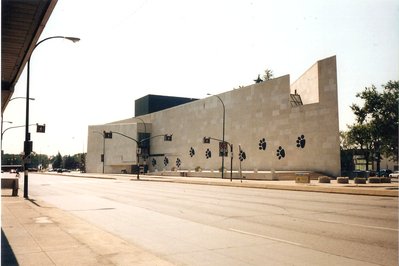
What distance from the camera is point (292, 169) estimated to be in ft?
176

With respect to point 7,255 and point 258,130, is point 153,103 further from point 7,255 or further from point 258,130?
point 7,255

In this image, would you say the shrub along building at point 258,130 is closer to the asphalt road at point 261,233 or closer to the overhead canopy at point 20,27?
the asphalt road at point 261,233

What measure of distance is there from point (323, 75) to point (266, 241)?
4396 centimetres

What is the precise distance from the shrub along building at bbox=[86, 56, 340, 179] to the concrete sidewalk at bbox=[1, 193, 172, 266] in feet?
113

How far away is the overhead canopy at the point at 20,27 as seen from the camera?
25.5 ft

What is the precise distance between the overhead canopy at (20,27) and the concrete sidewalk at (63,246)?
4.96 meters

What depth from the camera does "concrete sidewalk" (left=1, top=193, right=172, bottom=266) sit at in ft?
23.1

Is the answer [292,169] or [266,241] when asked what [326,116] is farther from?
[266,241]

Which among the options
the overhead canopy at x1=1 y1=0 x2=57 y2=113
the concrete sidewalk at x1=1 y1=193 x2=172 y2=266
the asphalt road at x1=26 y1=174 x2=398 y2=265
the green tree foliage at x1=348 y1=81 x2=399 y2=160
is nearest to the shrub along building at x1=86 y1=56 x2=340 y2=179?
the green tree foliage at x1=348 y1=81 x2=399 y2=160

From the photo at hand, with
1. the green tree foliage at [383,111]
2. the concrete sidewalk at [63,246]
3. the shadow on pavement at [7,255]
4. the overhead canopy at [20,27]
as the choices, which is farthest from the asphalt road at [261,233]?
the green tree foliage at [383,111]

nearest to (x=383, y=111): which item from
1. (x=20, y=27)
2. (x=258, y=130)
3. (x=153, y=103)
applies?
(x=258, y=130)

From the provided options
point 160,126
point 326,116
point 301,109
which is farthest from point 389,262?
point 160,126

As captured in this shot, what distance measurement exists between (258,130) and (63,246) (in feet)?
180

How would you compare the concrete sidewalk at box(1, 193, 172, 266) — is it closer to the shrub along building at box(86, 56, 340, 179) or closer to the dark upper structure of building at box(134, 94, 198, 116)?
the shrub along building at box(86, 56, 340, 179)
